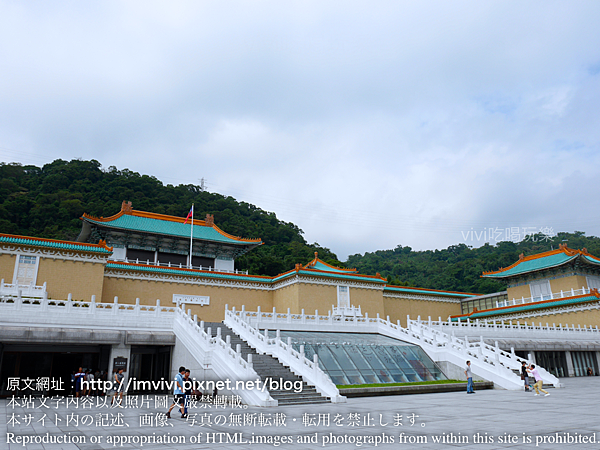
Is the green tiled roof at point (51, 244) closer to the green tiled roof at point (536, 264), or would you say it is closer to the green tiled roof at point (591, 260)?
the green tiled roof at point (536, 264)

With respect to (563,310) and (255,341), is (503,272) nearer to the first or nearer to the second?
(563,310)

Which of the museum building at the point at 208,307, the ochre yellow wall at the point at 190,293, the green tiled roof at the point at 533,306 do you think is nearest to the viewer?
the museum building at the point at 208,307

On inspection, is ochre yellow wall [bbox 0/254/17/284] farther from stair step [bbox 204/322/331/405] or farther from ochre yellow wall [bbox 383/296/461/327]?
ochre yellow wall [bbox 383/296/461/327]

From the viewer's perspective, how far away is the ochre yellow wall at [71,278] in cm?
2500

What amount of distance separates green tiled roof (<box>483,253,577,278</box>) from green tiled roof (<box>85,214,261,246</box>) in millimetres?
23242

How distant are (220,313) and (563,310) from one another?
26755 mm

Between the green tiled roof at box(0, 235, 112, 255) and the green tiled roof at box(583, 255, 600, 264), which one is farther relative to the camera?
the green tiled roof at box(583, 255, 600, 264)

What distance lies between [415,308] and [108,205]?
43.7m

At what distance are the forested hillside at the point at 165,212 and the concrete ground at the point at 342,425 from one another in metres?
35.7

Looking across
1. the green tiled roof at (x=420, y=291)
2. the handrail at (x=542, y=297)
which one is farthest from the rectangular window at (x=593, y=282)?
the green tiled roof at (x=420, y=291)

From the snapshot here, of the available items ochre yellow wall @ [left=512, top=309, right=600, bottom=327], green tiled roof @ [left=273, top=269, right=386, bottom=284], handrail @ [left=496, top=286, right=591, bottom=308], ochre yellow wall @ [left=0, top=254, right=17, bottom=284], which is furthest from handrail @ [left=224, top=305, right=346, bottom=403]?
handrail @ [left=496, top=286, right=591, bottom=308]

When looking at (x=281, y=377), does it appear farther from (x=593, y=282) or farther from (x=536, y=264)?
(x=593, y=282)

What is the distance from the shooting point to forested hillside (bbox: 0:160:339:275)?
54188 mm

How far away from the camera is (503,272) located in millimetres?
41094
